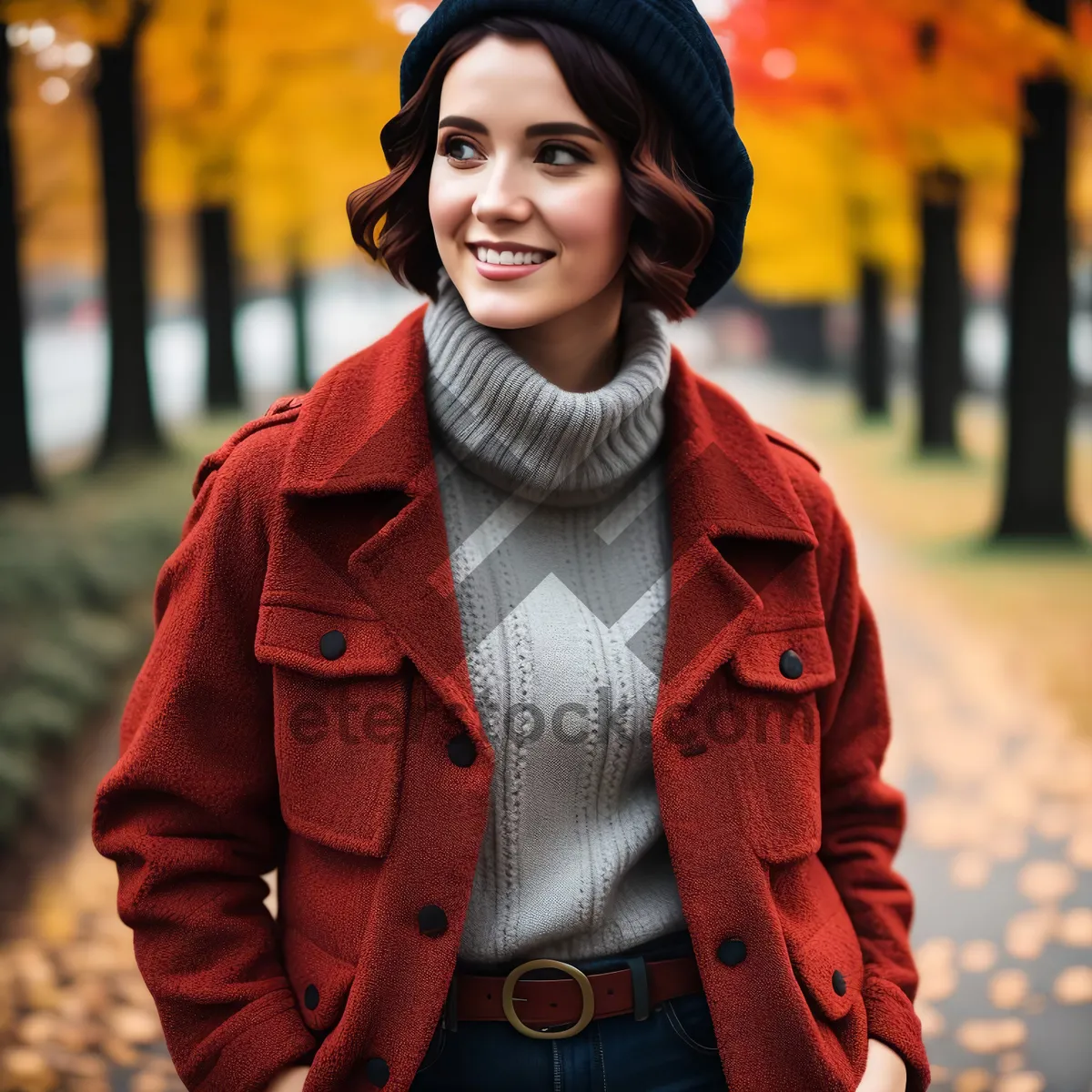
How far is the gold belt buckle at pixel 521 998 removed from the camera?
144 cm

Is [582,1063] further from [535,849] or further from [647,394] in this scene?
[647,394]

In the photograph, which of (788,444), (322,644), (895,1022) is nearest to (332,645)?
(322,644)

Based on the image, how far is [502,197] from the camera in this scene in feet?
4.77

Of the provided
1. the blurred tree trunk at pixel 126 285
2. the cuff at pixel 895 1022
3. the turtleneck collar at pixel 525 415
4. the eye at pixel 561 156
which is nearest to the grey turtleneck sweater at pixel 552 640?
the turtleneck collar at pixel 525 415

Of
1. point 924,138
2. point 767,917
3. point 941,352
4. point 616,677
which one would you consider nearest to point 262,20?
point 924,138

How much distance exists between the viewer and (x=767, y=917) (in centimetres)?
150

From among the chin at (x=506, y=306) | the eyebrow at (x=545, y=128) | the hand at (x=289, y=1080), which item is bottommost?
the hand at (x=289, y=1080)

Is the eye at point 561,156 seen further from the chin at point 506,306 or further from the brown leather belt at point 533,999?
the brown leather belt at point 533,999

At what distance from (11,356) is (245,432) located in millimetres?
2611

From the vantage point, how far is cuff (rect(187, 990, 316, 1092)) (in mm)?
1419

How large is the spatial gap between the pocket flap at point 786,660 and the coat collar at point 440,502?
0.03 meters

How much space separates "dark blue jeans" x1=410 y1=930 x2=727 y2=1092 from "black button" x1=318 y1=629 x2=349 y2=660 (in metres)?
0.45

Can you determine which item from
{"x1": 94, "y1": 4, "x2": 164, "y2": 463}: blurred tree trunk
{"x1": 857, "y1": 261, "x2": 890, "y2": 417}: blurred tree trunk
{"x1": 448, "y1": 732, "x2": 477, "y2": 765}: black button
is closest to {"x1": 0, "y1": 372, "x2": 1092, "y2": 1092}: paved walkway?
{"x1": 857, "y1": 261, "x2": 890, "y2": 417}: blurred tree trunk

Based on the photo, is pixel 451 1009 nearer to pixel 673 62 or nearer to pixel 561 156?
pixel 561 156
